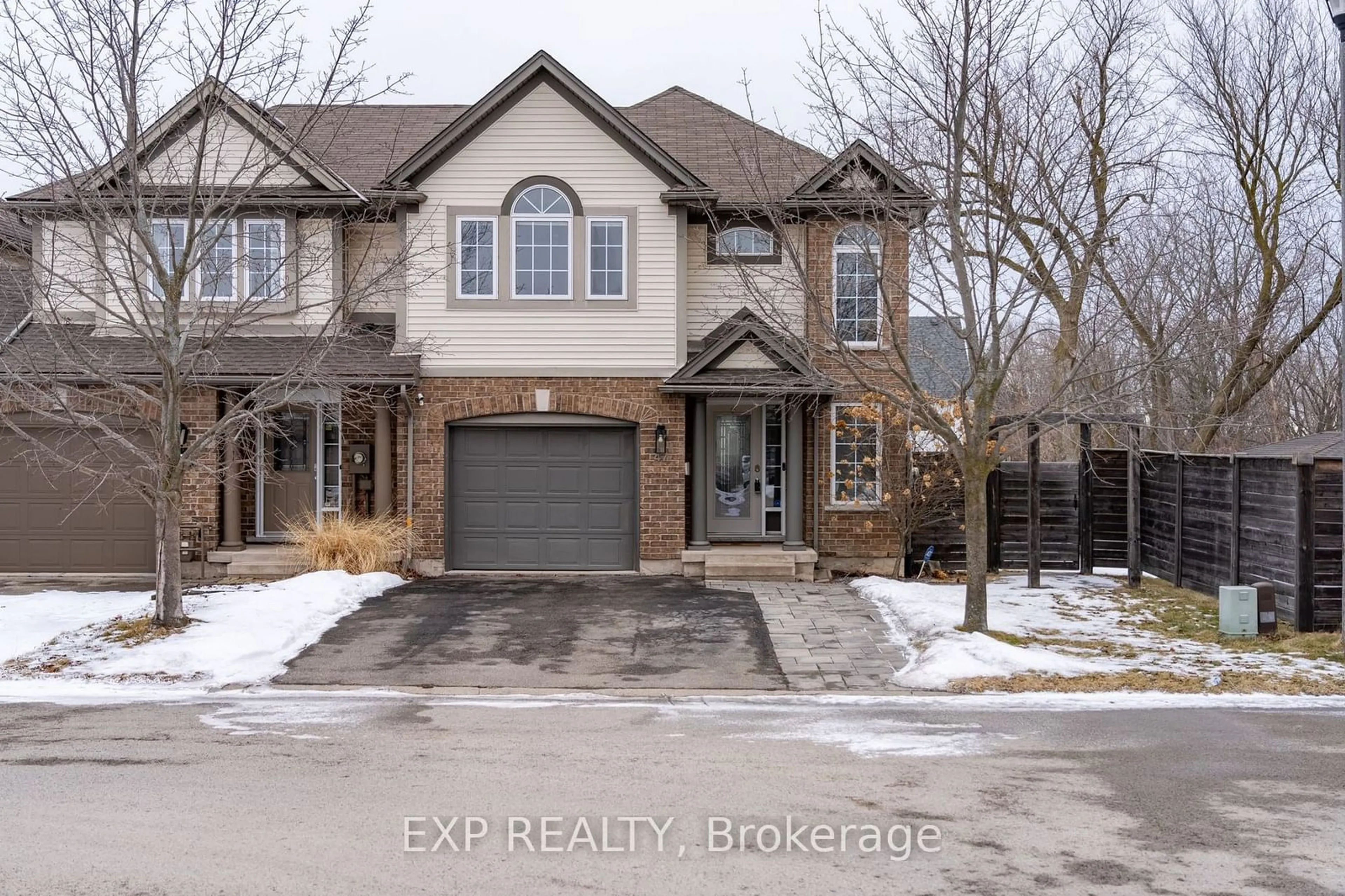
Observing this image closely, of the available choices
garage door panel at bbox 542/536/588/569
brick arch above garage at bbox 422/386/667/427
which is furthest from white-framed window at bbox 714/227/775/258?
garage door panel at bbox 542/536/588/569

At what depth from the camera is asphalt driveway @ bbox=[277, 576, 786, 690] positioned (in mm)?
9656

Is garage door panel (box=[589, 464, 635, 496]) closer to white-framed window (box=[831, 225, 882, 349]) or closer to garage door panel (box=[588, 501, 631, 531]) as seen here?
garage door panel (box=[588, 501, 631, 531])

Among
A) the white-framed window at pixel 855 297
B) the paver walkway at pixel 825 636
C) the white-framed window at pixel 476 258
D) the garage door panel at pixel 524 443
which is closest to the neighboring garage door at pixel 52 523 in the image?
the garage door panel at pixel 524 443

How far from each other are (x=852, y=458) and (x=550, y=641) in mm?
6589

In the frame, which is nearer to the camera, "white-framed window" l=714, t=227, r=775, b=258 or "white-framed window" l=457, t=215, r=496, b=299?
"white-framed window" l=457, t=215, r=496, b=299

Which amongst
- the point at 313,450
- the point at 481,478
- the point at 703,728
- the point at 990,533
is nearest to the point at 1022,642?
the point at 703,728

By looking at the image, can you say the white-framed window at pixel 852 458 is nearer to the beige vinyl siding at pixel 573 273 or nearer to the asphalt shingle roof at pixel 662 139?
the beige vinyl siding at pixel 573 273

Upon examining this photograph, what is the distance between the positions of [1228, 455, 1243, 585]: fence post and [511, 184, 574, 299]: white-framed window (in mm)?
8864

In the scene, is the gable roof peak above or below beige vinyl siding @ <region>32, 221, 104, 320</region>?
above

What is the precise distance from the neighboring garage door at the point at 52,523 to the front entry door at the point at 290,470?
1593 mm

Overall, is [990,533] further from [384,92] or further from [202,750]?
[202,750]

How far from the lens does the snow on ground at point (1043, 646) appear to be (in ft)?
31.6

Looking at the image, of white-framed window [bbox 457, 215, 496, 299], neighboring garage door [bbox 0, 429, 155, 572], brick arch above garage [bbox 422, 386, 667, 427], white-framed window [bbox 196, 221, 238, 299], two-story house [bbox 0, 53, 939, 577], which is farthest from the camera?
brick arch above garage [bbox 422, 386, 667, 427]

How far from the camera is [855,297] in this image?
52.0 feet
